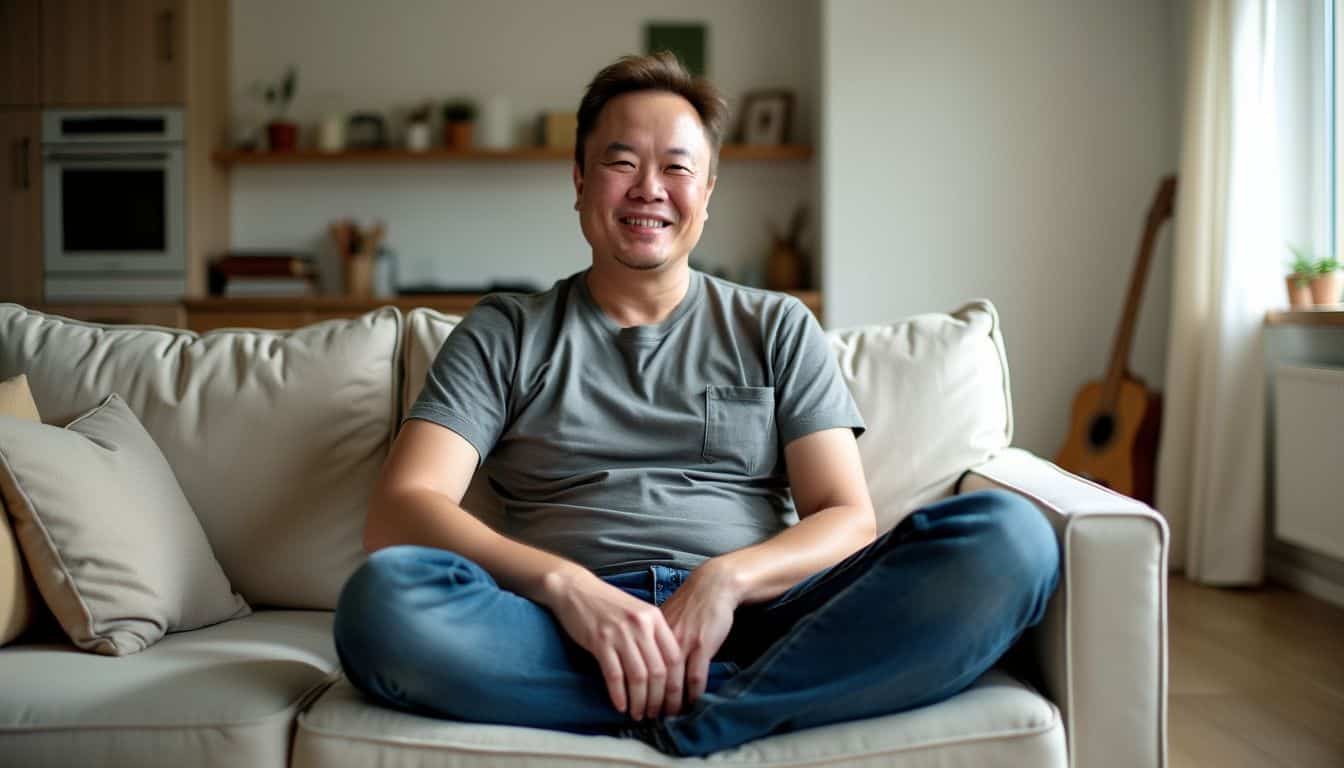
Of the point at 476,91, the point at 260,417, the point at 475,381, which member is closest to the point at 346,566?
the point at 260,417

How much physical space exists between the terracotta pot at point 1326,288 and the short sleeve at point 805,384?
2.20 metres

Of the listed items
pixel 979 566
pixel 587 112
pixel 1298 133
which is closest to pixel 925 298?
pixel 1298 133

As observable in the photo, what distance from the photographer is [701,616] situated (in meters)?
1.34

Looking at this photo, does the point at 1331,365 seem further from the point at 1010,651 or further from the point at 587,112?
the point at 587,112

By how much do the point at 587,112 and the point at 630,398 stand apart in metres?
0.48

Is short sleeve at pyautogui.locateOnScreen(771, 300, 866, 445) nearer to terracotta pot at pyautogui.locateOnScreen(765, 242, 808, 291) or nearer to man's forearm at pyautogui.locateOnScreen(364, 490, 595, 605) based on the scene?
man's forearm at pyautogui.locateOnScreen(364, 490, 595, 605)

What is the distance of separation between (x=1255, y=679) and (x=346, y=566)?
199 centimetres

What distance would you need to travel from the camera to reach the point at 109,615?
1.52 meters

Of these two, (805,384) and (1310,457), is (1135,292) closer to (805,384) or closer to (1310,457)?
(1310,457)

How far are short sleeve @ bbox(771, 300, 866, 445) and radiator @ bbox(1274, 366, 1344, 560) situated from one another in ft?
6.31

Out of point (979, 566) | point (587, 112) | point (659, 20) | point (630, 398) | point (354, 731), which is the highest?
point (659, 20)

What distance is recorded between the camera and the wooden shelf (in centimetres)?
460

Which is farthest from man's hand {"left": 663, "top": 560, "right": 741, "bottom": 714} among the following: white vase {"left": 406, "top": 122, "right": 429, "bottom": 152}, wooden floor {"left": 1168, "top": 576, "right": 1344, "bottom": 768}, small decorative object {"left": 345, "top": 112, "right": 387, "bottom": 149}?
small decorative object {"left": 345, "top": 112, "right": 387, "bottom": 149}

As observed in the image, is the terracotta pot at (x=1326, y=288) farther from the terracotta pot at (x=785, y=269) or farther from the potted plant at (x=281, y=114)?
the potted plant at (x=281, y=114)
